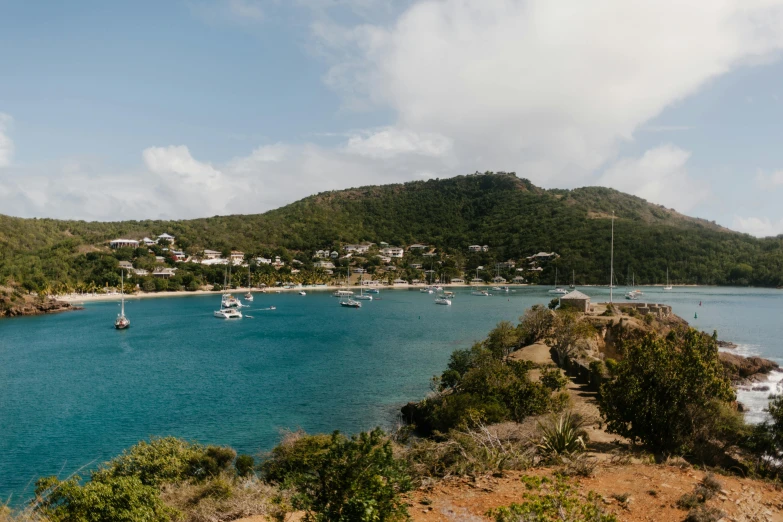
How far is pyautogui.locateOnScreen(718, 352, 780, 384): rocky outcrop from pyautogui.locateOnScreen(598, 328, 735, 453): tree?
20895mm

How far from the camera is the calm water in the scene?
75.2ft

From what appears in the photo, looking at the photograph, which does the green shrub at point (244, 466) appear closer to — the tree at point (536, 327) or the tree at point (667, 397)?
the tree at point (667, 397)

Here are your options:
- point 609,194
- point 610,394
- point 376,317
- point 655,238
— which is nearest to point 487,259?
point 655,238

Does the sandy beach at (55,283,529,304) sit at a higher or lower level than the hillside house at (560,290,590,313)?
lower

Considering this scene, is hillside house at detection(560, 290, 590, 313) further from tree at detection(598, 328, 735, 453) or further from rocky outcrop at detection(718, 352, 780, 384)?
tree at detection(598, 328, 735, 453)

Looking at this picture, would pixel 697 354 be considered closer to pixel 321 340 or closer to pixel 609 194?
pixel 321 340

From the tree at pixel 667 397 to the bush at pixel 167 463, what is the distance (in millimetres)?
12383

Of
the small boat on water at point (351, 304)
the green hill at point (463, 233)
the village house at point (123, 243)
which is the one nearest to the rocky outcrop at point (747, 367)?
the small boat on water at point (351, 304)

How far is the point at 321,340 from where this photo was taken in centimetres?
4909

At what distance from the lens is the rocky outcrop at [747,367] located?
104 feet

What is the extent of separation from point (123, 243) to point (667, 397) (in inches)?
4716

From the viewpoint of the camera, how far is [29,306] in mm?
71688

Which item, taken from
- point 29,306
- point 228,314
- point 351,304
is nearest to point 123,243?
point 29,306

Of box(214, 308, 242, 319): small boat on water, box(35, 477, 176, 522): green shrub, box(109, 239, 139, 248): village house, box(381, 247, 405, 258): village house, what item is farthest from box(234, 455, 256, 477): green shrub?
box(381, 247, 405, 258): village house
